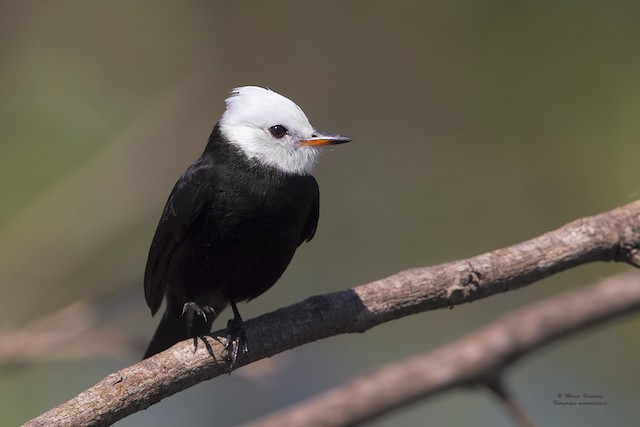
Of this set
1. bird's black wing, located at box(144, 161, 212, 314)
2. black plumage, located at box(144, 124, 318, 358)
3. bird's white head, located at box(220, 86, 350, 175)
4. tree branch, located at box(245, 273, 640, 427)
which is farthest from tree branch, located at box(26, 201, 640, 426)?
tree branch, located at box(245, 273, 640, 427)

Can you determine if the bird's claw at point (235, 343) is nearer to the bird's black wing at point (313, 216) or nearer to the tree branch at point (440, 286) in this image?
the tree branch at point (440, 286)

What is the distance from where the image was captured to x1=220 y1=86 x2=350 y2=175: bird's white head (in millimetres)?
4422

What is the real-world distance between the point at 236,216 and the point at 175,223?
0.34 meters

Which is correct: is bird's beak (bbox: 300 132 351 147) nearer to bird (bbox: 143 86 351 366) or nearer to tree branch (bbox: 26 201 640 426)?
bird (bbox: 143 86 351 366)

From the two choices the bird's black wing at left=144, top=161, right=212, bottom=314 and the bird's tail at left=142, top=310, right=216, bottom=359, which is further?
the bird's tail at left=142, top=310, right=216, bottom=359

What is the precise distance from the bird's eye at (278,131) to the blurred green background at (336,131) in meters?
1.52

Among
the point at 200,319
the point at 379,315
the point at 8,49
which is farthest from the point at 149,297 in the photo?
the point at 8,49

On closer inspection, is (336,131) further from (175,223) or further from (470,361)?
(470,361)

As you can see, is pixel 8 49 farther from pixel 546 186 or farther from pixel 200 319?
pixel 546 186

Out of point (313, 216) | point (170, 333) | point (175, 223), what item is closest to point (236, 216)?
point (175, 223)

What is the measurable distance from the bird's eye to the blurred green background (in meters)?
1.52

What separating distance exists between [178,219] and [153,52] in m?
2.91

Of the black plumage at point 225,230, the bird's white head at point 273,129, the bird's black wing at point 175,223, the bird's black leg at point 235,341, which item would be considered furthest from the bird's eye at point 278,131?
the bird's black leg at point 235,341

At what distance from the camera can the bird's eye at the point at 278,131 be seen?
4.48m
